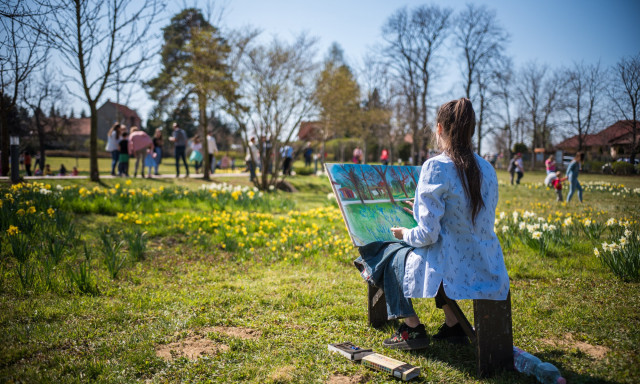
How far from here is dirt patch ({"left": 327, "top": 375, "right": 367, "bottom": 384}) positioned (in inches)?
105

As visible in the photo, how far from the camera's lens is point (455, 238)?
2609 mm

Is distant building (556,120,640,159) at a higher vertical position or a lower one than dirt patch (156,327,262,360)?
higher

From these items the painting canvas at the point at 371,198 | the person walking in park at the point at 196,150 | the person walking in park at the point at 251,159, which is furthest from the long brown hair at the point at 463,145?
the person walking in park at the point at 196,150

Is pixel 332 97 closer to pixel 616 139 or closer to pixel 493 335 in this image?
pixel 616 139

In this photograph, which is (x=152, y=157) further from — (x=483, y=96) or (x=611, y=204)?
(x=483, y=96)

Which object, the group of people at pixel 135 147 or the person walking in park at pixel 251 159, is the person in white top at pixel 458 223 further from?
the group of people at pixel 135 147

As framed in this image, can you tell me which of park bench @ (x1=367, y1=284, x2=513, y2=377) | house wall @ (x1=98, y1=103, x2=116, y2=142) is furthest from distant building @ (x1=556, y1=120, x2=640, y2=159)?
house wall @ (x1=98, y1=103, x2=116, y2=142)

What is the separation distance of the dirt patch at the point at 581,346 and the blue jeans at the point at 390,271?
1309 mm

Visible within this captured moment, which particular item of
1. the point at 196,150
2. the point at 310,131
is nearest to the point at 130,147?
the point at 196,150

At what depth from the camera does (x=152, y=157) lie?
14.7 m

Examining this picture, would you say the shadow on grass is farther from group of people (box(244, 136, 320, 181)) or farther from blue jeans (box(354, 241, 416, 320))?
group of people (box(244, 136, 320, 181))

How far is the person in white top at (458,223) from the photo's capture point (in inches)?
100

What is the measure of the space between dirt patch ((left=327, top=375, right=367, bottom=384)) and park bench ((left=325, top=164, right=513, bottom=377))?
31.6 inches

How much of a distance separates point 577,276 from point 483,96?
30179mm
